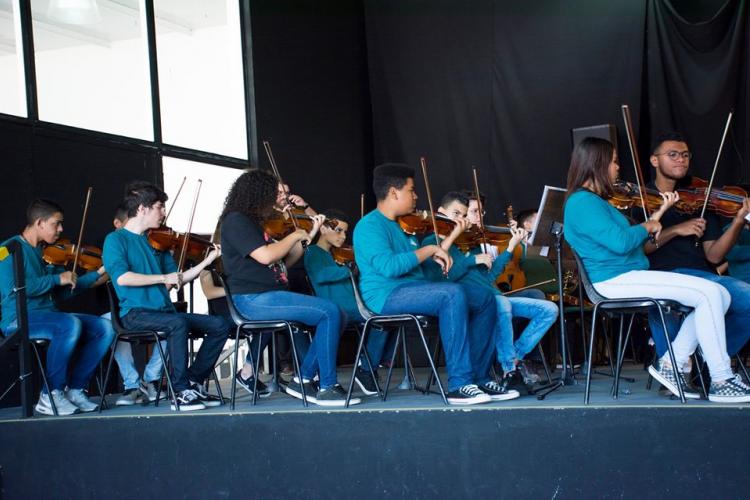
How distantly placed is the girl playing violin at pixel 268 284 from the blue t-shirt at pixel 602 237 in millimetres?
1108

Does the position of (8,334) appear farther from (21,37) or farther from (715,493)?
(715,493)

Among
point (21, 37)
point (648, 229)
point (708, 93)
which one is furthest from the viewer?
point (708, 93)

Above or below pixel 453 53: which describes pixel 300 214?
below

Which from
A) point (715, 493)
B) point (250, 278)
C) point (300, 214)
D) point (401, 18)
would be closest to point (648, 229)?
point (715, 493)

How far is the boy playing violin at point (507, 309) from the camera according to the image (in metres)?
4.22

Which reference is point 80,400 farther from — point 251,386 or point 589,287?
point 589,287

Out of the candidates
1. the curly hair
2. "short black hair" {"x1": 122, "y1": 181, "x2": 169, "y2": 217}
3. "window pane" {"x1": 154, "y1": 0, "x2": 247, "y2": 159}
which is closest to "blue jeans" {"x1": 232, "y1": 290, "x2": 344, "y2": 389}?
the curly hair

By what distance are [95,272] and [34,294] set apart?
0.45 meters

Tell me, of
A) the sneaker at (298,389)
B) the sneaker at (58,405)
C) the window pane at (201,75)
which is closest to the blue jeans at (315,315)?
the sneaker at (298,389)

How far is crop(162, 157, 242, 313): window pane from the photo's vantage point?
20.1 ft

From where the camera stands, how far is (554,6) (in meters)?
7.18

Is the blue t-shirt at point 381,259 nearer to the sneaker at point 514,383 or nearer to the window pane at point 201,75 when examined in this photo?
the sneaker at point 514,383

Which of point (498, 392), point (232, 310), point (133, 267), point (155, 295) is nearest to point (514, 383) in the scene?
point (498, 392)

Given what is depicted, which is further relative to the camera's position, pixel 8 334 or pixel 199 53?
pixel 199 53
